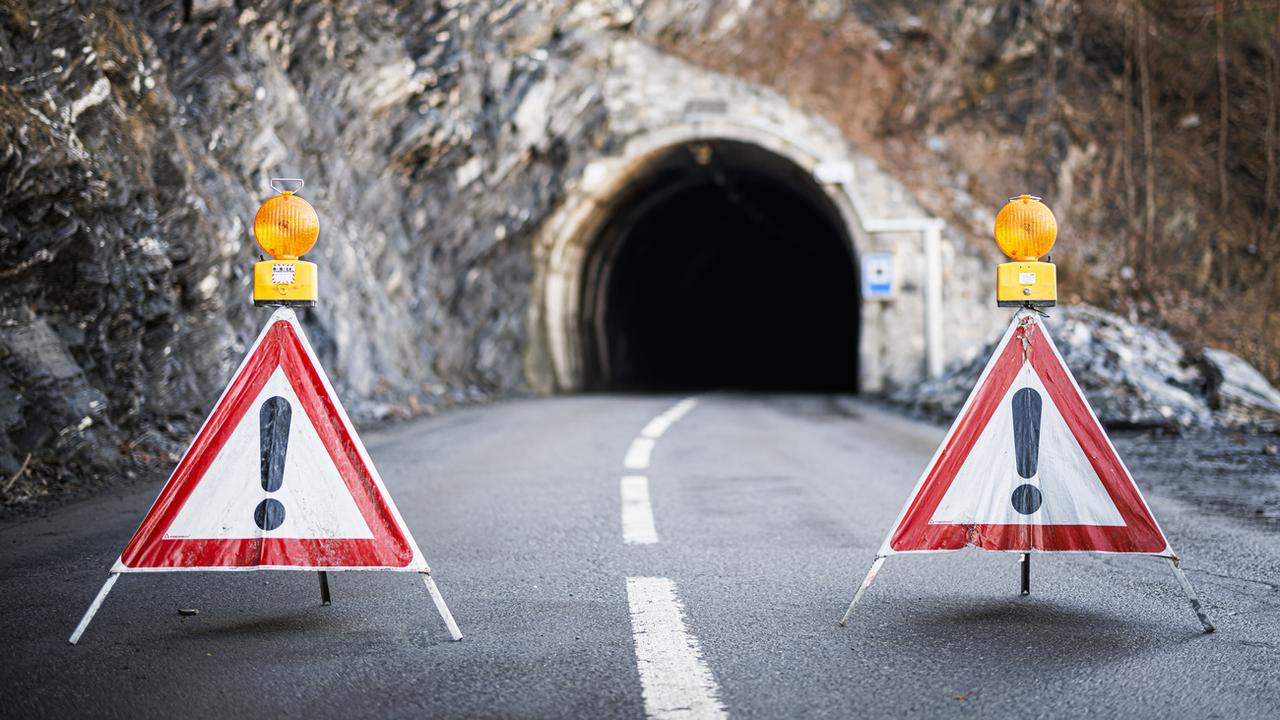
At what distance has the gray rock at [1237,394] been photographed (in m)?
10.4

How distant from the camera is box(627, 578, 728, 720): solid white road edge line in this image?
2904mm

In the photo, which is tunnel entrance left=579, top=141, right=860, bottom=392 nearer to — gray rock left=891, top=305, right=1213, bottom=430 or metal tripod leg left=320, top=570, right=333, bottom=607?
gray rock left=891, top=305, right=1213, bottom=430

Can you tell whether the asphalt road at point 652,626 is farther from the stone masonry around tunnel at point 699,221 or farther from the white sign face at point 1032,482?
the stone masonry around tunnel at point 699,221

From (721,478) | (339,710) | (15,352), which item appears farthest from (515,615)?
(15,352)

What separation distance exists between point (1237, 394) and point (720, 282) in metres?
24.9

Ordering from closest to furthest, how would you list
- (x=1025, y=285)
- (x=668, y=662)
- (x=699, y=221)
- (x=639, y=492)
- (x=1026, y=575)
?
(x=668, y=662)
(x=1025, y=285)
(x=1026, y=575)
(x=639, y=492)
(x=699, y=221)

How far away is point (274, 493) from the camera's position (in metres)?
3.71

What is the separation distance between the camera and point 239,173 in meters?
10.8

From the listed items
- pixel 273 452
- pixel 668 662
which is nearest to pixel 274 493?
Result: pixel 273 452

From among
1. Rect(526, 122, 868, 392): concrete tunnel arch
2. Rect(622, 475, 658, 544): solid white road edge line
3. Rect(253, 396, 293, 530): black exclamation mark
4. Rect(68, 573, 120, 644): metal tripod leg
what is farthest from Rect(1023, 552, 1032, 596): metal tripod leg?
Rect(526, 122, 868, 392): concrete tunnel arch

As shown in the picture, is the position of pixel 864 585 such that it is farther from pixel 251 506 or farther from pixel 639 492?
pixel 639 492

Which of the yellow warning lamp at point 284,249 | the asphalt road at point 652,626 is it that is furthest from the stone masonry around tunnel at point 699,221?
the yellow warning lamp at point 284,249

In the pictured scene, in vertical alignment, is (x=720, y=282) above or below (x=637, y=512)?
above

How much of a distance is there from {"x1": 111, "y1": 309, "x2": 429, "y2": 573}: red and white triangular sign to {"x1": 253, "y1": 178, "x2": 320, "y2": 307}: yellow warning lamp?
0.47 feet
